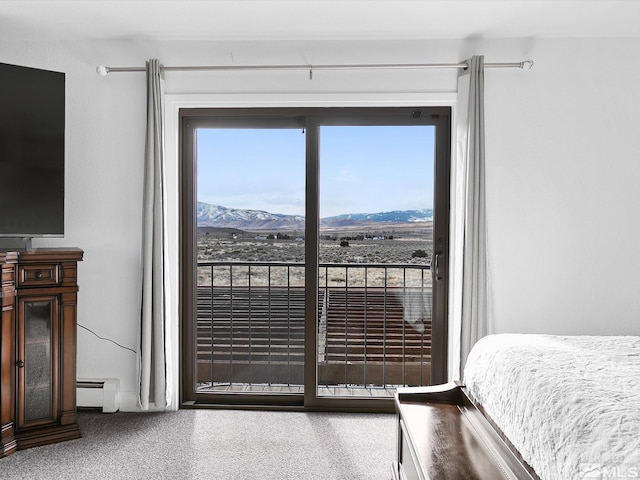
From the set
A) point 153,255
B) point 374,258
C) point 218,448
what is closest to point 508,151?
point 374,258

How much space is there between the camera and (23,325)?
251 centimetres

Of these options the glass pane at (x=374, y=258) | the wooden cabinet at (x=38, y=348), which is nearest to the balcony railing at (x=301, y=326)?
the glass pane at (x=374, y=258)

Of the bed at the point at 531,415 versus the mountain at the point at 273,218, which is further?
the mountain at the point at 273,218

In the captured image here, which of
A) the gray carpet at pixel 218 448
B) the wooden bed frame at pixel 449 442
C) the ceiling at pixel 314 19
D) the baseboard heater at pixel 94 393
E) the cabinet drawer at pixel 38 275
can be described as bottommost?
the gray carpet at pixel 218 448

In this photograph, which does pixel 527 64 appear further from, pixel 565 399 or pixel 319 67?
pixel 565 399

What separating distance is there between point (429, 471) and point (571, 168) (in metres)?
2.24

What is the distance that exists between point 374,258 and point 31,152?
2.23 m

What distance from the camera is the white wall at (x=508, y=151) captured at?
2912mm

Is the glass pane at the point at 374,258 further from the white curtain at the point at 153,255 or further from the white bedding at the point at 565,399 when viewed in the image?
the white bedding at the point at 565,399

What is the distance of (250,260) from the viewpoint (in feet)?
11.0

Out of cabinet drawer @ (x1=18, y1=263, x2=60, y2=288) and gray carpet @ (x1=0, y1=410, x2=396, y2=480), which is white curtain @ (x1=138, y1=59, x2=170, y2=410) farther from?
cabinet drawer @ (x1=18, y1=263, x2=60, y2=288)

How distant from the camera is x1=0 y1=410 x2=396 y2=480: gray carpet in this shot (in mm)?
2270

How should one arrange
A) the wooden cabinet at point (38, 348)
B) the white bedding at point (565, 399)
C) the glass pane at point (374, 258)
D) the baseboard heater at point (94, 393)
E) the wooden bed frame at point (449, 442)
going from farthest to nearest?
the glass pane at point (374, 258) → the baseboard heater at point (94, 393) → the wooden cabinet at point (38, 348) → the wooden bed frame at point (449, 442) → the white bedding at point (565, 399)

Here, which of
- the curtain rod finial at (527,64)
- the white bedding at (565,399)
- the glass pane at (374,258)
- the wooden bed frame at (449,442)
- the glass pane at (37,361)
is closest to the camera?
the white bedding at (565,399)
